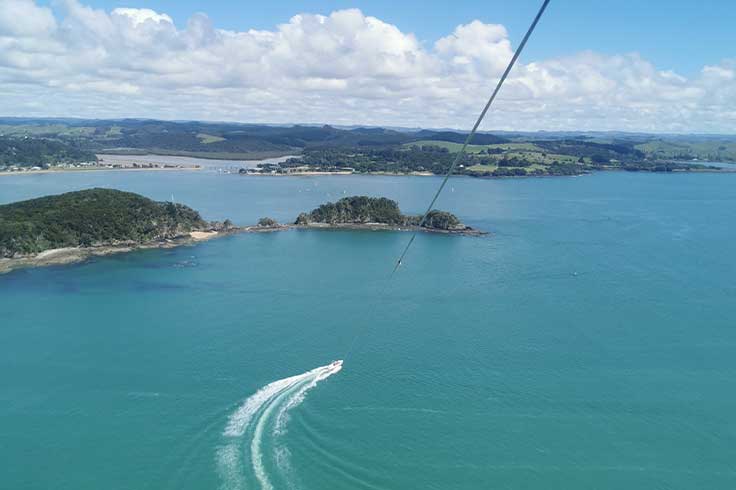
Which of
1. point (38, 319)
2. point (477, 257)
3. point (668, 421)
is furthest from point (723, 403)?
point (38, 319)

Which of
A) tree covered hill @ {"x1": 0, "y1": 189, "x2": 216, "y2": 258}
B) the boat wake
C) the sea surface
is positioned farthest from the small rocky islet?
the boat wake

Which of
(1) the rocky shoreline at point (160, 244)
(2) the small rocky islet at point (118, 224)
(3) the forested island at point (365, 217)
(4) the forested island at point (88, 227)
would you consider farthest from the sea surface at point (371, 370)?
A: (3) the forested island at point (365, 217)

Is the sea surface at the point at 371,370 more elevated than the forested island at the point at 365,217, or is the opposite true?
the forested island at the point at 365,217

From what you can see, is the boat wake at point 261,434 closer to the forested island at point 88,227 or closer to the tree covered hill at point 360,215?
the forested island at point 88,227

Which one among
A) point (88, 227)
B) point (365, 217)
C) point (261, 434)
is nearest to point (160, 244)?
point (88, 227)

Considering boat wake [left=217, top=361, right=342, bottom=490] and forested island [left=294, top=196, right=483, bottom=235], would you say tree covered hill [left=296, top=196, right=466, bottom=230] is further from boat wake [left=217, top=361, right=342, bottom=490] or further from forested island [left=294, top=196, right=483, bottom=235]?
Answer: boat wake [left=217, top=361, right=342, bottom=490]

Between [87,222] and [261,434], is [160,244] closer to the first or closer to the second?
[87,222]
